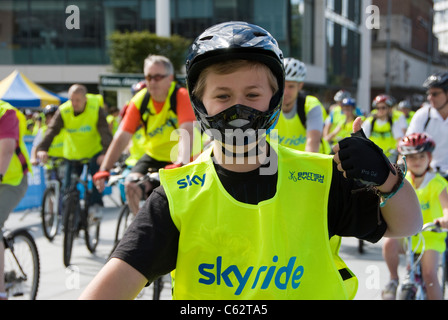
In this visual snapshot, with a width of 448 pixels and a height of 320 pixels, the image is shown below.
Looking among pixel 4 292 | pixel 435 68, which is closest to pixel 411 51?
pixel 435 68

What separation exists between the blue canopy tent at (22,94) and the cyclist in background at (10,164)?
448 inches

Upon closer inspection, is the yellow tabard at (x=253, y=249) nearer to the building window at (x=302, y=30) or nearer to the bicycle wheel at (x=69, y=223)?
the bicycle wheel at (x=69, y=223)

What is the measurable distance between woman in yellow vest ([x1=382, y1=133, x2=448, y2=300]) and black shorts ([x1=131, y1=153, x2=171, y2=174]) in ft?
7.57

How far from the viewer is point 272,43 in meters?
1.97

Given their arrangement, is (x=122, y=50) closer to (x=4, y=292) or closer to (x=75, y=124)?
(x=75, y=124)

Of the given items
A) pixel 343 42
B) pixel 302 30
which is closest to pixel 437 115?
pixel 302 30

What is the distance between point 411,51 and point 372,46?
803 centimetres

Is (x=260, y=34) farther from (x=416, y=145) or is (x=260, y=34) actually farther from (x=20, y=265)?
(x=20, y=265)

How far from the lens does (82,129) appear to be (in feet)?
26.9

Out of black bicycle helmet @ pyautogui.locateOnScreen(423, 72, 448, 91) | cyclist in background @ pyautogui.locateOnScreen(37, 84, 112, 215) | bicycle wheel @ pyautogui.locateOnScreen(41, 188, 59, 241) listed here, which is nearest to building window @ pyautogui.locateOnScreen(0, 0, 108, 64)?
bicycle wheel @ pyautogui.locateOnScreen(41, 188, 59, 241)

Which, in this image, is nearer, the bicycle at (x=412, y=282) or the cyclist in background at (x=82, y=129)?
the bicycle at (x=412, y=282)

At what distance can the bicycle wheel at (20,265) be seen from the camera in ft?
16.7

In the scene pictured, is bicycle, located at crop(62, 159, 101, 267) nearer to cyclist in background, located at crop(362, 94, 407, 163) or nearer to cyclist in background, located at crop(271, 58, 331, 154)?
cyclist in background, located at crop(271, 58, 331, 154)

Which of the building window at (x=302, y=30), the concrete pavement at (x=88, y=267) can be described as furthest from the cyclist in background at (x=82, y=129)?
the building window at (x=302, y=30)
